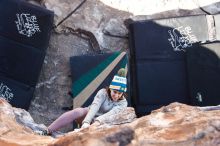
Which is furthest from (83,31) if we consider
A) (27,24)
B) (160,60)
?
(160,60)

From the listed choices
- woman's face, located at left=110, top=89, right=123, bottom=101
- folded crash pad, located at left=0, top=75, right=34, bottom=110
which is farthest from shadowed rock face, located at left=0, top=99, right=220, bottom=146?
folded crash pad, located at left=0, top=75, right=34, bottom=110

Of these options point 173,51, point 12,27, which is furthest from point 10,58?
point 173,51

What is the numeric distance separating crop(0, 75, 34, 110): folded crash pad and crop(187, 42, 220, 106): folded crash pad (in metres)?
1.59

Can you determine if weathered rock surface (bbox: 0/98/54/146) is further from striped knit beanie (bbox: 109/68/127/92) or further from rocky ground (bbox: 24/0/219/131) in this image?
rocky ground (bbox: 24/0/219/131)

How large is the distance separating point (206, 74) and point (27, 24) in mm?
1795

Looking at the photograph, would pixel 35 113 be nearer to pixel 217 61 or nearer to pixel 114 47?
pixel 114 47

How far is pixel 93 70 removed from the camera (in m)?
4.78

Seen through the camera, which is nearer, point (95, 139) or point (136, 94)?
point (95, 139)

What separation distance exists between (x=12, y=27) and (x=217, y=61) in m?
2.00

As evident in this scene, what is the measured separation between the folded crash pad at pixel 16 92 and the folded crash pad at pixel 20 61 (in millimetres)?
44

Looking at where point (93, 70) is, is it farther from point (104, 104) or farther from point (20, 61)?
point (104, 104)

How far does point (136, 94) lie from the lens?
4844 mm

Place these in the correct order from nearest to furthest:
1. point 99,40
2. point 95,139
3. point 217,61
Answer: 1. point 95,139
2. point 217,61
3. point 99,40

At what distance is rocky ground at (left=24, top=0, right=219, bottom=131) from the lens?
15.9ft
